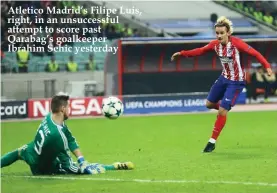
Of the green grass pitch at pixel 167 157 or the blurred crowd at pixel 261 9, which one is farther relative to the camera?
the blurred crowd at pixel 261 9

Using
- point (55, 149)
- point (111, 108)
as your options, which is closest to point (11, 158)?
point (55, 149)

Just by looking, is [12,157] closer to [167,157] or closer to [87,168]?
[87,168]

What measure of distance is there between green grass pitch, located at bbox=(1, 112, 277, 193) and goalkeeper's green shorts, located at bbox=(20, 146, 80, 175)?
9.6 inches

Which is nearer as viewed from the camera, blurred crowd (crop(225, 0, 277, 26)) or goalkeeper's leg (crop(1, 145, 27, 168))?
goalkeeper's leg (crop(1, 145, 27, 168))

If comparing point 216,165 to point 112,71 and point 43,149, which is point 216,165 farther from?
point 112,71

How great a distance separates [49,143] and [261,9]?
2338 centimetres

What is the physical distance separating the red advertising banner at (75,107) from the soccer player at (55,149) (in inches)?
610

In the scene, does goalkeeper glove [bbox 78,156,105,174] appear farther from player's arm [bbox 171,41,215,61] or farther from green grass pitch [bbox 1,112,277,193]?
player's arm [bbox 171,41,215,61]

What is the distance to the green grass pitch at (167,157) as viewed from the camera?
9.61m

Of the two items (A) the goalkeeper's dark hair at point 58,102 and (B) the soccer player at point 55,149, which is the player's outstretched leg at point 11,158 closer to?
(B) the soccer player at point 55,149

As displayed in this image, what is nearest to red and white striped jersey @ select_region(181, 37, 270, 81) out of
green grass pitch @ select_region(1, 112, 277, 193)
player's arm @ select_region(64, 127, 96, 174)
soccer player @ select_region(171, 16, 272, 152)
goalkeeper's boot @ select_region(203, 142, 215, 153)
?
soccer player @ select_region(171, 16, 272, 152)

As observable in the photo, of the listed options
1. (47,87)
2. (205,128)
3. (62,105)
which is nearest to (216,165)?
(62,105)

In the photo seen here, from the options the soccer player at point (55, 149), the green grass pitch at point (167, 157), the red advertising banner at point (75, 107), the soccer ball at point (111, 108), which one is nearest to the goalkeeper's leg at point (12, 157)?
the soccer player at point (55, 149)

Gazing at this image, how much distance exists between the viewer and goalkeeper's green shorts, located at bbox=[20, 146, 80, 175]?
422 inches
